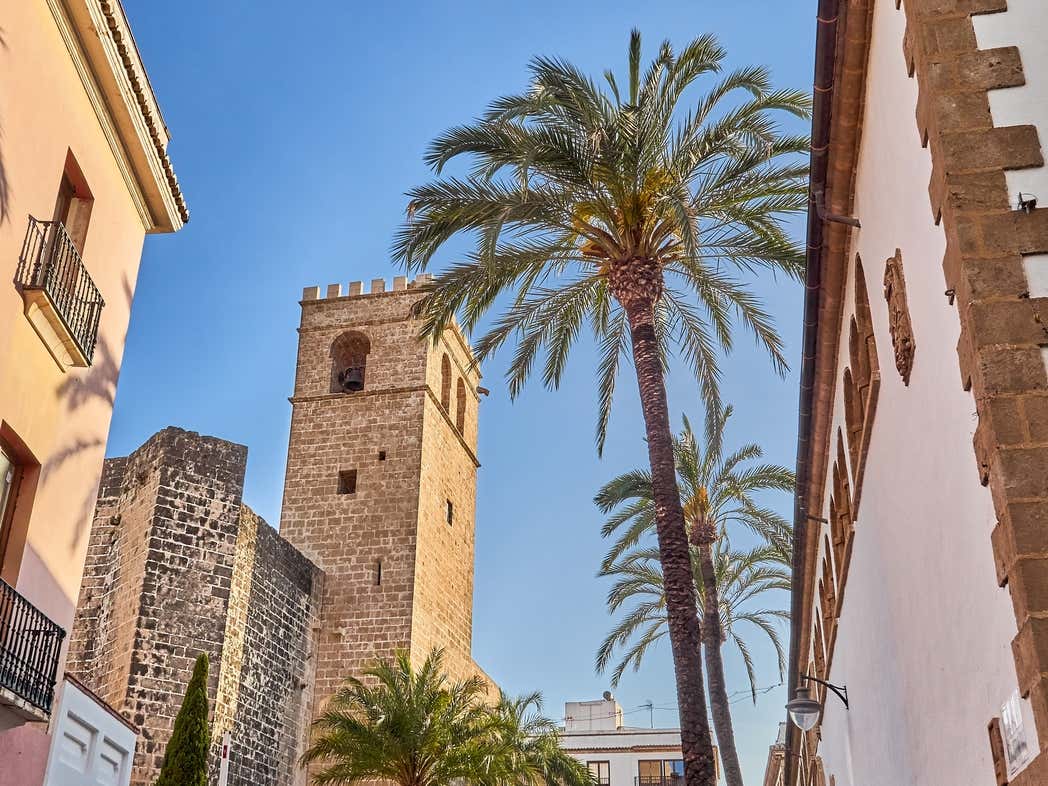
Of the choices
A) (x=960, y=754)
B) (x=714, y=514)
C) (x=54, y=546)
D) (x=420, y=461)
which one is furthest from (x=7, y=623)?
(x=420, y=461)

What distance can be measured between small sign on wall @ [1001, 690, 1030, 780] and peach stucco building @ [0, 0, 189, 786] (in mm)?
6171

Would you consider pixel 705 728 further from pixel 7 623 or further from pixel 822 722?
pixel 822 722

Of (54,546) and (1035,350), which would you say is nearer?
(1035,350)

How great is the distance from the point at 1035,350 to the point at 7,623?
22.1ft

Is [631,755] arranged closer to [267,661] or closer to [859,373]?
[267,661]

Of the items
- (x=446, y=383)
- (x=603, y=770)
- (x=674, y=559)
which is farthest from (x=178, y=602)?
(x=603, y=770)

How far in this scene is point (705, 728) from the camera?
11.2 metres

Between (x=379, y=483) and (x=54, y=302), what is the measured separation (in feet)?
62.9

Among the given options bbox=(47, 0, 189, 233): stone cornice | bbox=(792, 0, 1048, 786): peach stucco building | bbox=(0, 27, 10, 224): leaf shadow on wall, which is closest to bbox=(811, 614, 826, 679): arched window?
bbox=(792, 0, 1048, 786): peach stucco building

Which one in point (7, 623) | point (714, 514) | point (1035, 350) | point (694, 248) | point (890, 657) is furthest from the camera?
point (714, 514)

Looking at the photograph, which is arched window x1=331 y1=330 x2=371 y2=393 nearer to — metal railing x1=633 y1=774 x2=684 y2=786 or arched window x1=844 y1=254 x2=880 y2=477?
arched window x1=844 y1=254 x2=880 y2=477

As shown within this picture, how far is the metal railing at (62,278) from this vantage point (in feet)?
28.1

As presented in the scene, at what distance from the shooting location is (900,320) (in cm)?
692

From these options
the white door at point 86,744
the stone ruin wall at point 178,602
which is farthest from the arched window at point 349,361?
the white door at point 86,744
